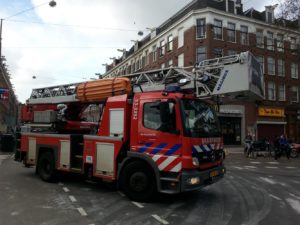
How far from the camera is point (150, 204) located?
8.63 m

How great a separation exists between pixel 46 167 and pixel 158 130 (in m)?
5.04

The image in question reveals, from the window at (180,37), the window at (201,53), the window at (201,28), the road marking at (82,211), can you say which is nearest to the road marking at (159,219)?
the road marking at (82,211)

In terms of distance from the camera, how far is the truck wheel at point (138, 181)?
8719mm

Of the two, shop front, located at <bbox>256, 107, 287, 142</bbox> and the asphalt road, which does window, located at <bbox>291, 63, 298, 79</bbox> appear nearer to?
shop front, located at <bbox>256, 107, 287, 142</bbox>

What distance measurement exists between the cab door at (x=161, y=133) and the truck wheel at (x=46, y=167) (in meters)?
3.90

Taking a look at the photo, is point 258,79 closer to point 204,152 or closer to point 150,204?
point 204,152

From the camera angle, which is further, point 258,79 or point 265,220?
point 258,79

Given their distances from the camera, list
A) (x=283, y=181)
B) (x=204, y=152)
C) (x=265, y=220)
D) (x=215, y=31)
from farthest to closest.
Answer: (x=215, y=31) < (x=283, y=181) < (x=204, y=152) < (x=265, y=220)

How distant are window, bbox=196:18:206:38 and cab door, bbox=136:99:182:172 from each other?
32.2m

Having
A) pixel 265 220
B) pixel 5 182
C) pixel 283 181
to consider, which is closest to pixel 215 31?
pixel 283 181

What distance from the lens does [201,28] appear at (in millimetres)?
40000

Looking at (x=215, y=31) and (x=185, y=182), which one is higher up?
(x=215, y=31)

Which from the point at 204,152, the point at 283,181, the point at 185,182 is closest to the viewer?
the point at 185,182

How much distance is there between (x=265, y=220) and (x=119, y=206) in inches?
123
